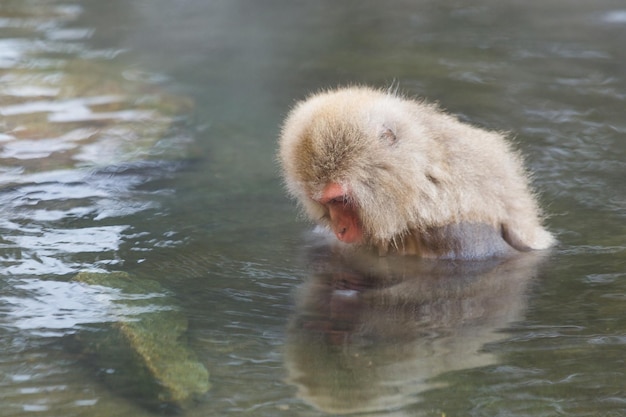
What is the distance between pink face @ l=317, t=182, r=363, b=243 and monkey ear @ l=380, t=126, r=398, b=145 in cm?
36

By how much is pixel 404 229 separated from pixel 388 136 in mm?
563

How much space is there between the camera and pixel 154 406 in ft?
13.0

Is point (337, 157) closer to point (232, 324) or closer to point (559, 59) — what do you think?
point (232, 324)

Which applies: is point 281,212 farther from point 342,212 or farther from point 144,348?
point 144,348

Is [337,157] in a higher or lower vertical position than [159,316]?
higher

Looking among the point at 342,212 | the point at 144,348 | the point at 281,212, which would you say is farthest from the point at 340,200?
the point at 144,348

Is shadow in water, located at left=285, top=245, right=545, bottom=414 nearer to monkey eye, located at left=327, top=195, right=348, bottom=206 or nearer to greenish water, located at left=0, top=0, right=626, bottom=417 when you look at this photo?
greenish water, located at left=0, top=0, right=626, bottom=417

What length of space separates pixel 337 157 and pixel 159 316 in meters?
1.28

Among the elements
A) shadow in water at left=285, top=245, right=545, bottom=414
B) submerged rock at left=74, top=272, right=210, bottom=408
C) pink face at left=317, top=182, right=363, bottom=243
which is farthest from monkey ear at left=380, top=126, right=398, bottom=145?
submerged rock at left=74, top=272, right=210, bottom=408

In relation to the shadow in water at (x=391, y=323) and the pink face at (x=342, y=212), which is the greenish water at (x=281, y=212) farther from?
the pink face at (x=342, y=212)

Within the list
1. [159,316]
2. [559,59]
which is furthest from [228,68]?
[159,316]

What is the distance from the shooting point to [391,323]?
504 centimetres

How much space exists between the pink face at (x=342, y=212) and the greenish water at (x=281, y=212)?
30 cm

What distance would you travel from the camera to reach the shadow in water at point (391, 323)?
416 centimetres
